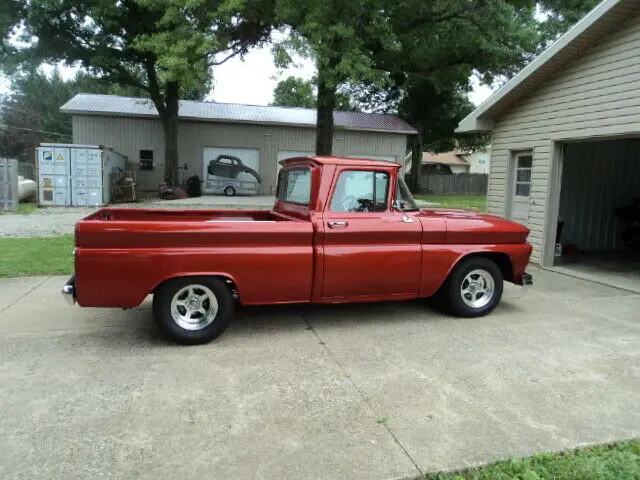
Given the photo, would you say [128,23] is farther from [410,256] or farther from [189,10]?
[410,256]

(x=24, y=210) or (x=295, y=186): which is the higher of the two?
(x=295, y=186)

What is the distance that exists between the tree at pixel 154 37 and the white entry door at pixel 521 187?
8.68 meters

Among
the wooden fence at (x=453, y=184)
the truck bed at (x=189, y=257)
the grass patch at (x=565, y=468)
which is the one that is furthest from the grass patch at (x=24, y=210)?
the wooden fence at (x=453, y=184)

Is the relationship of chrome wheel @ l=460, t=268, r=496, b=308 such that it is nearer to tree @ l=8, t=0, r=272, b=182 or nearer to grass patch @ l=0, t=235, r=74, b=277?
grass patch @ l=0, t=235, r=74, b=277

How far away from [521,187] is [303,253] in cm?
725

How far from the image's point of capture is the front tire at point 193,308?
4887 millimetres

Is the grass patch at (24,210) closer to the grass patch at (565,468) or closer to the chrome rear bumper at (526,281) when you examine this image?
the chrome rear bumper at (526,281)

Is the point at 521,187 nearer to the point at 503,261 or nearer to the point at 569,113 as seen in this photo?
the point at 569,113

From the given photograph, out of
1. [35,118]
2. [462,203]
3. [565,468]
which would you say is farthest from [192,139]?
[35,118]

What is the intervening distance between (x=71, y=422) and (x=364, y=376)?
7.35 ft

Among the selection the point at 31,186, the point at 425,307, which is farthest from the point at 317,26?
the point at 31,186

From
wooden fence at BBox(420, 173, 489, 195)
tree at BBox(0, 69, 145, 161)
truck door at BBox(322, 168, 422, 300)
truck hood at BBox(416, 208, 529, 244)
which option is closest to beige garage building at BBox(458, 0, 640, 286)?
truck hood at BBox(416, 208, 529, 244)

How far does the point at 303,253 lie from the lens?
17.2 ft

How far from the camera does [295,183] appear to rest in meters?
6.13
